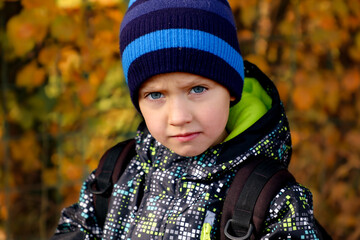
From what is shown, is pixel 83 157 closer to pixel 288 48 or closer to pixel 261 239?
pixel 288 48

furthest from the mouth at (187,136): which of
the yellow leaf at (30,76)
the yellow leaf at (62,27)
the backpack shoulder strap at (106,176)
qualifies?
the yellow leaf at (30,76)

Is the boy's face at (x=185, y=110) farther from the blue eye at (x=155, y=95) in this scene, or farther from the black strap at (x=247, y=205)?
the black strap at (x=247, y=205)

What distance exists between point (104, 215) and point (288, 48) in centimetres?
236

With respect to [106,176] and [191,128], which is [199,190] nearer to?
[191,128]

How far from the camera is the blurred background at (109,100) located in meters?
3.39

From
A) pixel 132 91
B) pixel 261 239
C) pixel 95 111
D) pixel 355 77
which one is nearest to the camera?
pixel 261 239

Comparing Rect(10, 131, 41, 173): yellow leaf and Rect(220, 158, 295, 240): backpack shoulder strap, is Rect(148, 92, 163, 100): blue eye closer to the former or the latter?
Rect(220, 158, 295, 240): backpack shoulder strap

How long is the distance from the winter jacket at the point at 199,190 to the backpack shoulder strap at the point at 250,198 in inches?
1.3

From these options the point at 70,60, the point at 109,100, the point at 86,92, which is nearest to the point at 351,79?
the point at 109,100

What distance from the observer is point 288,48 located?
12.1 ft

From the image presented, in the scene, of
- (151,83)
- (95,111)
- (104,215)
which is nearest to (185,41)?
(151,83)

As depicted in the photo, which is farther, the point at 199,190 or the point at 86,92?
the point at 86,92

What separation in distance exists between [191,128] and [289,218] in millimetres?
415

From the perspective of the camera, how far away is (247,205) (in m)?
1.48
